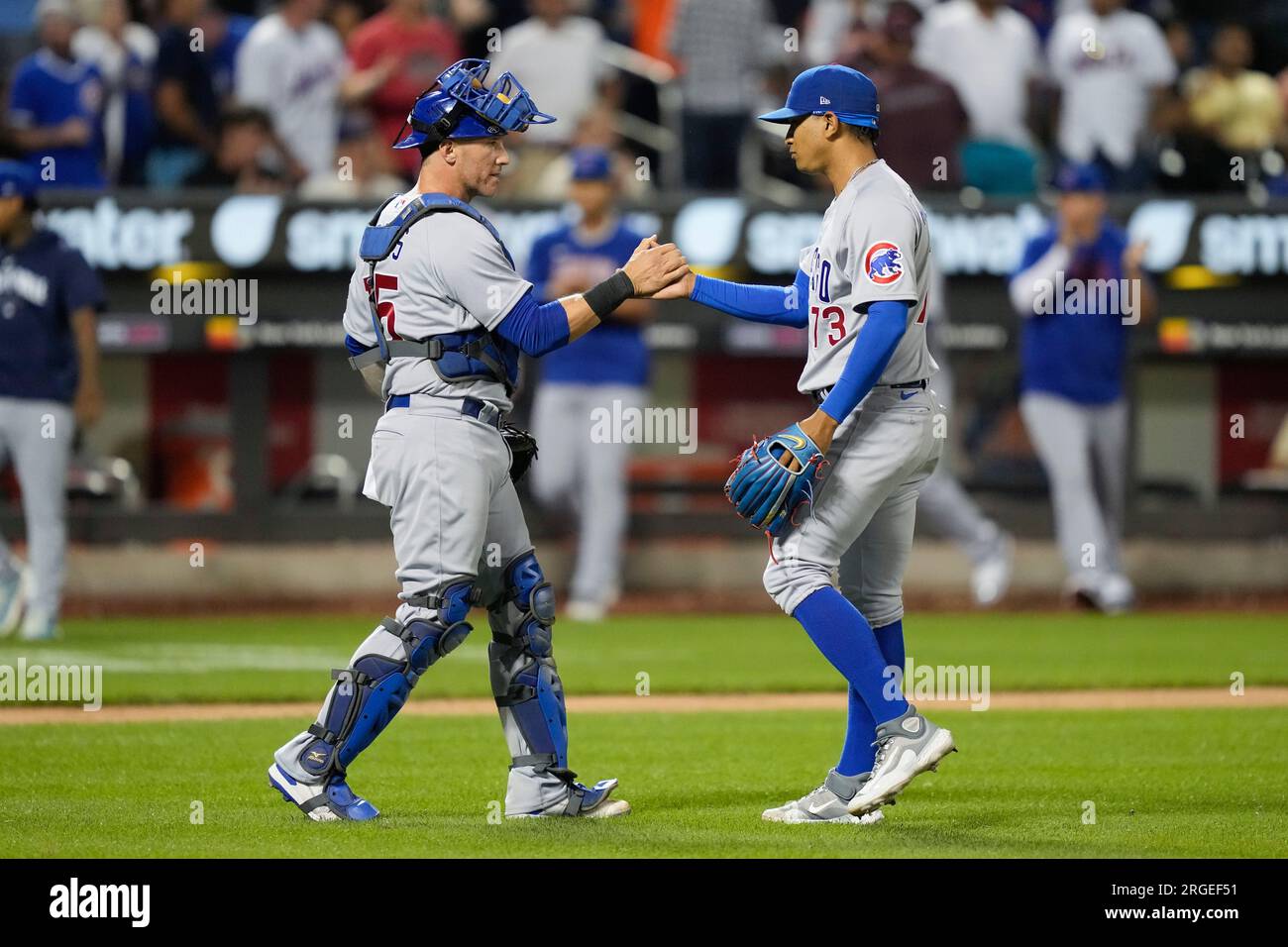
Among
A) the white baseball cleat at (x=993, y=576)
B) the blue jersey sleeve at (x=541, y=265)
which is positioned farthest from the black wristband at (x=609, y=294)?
the white baseball cleat at (x=993, y=576)

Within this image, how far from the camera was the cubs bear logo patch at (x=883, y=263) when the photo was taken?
5773 mm

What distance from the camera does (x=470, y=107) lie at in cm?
593

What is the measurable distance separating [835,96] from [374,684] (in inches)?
86.5

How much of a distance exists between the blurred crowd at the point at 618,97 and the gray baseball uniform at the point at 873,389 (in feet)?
26.3

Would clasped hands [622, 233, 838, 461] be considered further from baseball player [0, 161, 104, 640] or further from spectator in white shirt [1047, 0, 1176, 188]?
spectator in white shirt [1047, 0, 1176, 188]

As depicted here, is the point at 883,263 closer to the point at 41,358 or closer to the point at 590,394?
the point at 41,358

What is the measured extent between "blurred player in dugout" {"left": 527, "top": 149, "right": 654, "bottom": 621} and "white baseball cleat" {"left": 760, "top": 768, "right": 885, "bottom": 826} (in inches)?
267

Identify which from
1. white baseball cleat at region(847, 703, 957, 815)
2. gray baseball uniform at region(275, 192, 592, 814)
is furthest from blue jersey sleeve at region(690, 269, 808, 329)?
white baseball cleat at region(847, 703, 957, 815)

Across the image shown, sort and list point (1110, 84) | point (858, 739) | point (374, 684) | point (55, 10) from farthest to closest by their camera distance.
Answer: point (1110, 84)
point (55, 10)
point (858, 739)
point (374, 684)

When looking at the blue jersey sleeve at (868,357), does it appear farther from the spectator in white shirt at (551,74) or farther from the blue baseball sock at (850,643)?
the spectator in white shirt at (551,74)

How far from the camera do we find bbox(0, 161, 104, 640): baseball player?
36.8 ft

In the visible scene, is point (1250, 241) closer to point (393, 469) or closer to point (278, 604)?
point (278, 604)

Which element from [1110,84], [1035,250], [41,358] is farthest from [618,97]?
[41,358]
